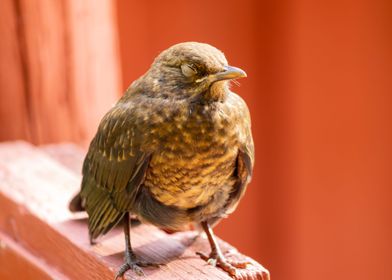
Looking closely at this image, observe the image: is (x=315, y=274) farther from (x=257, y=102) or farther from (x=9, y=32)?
(x=9, y=32)

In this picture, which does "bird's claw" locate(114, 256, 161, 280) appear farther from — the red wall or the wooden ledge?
the red wall

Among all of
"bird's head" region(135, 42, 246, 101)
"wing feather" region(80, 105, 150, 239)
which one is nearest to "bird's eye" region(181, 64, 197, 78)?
"bird's head" region(135, 42, 246, 101)

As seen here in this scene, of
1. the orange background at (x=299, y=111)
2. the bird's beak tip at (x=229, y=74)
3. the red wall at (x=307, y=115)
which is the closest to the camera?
the bird's beak tip at (x=229, y=74)

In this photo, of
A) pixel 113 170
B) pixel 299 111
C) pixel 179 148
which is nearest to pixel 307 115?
pixel 299 111

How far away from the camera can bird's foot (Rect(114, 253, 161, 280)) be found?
8.35 ft

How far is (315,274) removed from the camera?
4578 millimetres

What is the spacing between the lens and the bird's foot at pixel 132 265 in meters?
2.54

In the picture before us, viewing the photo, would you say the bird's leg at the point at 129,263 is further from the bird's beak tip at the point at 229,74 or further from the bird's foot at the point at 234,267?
the bird's beak tip at the point at 229,74

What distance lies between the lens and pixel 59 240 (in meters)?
2.89

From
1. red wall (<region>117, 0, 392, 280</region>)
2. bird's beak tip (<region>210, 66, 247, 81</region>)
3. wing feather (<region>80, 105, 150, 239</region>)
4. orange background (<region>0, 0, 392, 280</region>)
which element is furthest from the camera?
red wall (<region>117, 0, 392, 280</region>)

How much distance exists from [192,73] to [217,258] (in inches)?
23.0

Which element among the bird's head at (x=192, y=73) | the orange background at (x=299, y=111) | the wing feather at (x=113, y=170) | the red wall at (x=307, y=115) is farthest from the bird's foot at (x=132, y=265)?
the red wall at (x=307, y=115)

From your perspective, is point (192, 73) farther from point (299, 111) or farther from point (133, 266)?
point (299, 111)

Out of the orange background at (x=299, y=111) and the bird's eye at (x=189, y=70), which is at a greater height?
the bird's eye at (x=189, y=70)
